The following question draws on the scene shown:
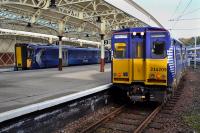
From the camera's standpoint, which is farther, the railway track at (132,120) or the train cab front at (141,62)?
the train cab front at (141,62)

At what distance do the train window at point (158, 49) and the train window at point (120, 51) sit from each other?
46.8 inches

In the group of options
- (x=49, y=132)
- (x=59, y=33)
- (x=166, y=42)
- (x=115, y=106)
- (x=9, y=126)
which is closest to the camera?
(x=9, y=126)

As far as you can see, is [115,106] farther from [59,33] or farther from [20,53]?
[20,53]

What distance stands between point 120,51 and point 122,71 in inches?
32.0

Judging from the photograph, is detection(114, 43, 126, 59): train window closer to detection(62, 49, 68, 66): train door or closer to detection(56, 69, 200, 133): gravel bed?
detection(56, 69, 200, 133): gravel bed

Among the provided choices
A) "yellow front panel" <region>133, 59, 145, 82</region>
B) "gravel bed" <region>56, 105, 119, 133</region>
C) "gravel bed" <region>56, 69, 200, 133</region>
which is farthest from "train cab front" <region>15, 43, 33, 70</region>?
"yellow front panel" <region>133, 59, 145, 82</region>

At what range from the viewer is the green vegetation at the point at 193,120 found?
947cm

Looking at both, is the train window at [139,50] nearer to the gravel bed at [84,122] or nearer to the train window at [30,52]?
the gravel bed at [84,122]

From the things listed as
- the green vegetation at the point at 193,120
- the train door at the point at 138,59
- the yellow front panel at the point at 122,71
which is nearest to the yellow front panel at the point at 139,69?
the train door at the point at 138,59

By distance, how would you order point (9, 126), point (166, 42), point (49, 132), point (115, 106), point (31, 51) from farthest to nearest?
point (31, 51) → point (115, 106) → point (166, 42) → point (49, 132) → point (9, 126)

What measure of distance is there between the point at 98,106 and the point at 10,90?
3494mm

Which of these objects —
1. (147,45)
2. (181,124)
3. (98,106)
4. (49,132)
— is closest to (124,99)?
(98,106)

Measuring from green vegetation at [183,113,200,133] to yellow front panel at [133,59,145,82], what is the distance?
232 cm

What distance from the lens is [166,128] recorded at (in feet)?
31.1
